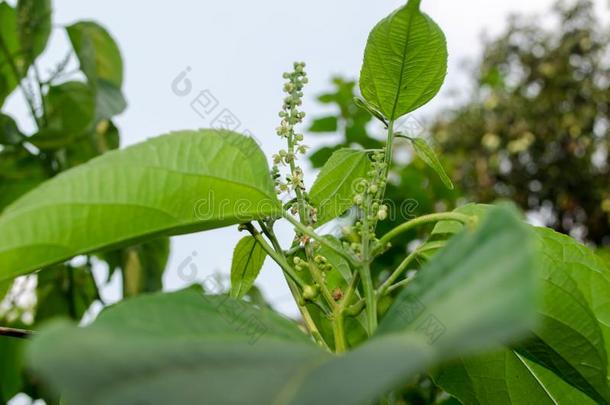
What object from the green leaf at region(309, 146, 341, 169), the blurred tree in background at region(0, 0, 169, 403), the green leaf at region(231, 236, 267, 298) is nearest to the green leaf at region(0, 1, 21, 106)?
the blurred tree in background at region(0, 0, 169, 403)

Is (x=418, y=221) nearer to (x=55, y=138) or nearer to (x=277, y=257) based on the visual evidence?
(x=277, y=257)

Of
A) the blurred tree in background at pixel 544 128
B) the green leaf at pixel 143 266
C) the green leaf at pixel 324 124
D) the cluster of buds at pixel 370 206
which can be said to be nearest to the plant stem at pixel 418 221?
the cluster of buds at pixel 370 206

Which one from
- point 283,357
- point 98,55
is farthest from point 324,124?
point 283,357

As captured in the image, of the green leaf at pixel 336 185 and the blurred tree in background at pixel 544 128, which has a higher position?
the green leaf at pixel 336 185

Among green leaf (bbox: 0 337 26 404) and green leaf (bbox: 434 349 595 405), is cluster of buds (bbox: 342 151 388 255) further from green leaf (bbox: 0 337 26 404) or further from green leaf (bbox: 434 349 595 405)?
green leaf (bbox: 0 337 26 404)

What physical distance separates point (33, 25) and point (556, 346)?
1.24 m

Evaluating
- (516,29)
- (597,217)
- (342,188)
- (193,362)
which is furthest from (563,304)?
(516,29)

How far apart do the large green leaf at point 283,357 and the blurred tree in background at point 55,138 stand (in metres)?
1.06

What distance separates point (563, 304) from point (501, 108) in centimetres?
948

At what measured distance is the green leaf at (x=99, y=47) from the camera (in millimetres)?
1547

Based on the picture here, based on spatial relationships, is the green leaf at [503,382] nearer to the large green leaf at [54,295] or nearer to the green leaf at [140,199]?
the green leaf at [140,199]

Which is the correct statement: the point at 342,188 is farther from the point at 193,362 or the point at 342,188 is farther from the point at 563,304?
the point at 193,362

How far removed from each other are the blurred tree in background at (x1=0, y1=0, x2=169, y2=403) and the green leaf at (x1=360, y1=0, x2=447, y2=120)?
0.79 meters

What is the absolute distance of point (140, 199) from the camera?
450 millimetres
